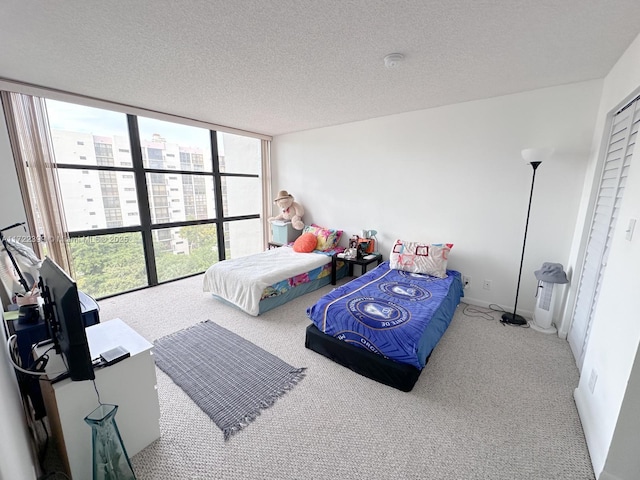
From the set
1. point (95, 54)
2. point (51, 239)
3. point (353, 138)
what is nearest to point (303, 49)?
Answer: point (95, 54)

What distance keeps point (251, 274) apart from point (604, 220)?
3222 millimetres

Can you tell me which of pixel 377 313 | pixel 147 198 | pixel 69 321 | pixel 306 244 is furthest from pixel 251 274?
pixel 69 321

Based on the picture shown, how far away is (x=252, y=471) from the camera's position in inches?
54.2

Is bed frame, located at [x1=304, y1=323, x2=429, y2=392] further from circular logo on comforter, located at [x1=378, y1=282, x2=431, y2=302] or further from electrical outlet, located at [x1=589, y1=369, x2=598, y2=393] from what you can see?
electrical outlet, located at [x1=589, y1=369, x2=598, y2=393]

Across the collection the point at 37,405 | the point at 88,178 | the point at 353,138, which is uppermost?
the point at 353,138

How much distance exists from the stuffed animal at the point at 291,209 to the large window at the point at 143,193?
30.3 inches

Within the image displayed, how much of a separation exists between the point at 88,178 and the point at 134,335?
103 inches

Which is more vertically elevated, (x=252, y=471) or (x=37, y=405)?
(x=37, y=405)

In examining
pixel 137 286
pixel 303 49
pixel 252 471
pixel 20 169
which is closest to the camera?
pixel 252 471

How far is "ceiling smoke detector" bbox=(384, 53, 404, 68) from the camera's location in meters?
1.96

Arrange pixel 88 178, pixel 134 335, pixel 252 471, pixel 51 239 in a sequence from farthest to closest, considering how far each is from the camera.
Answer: pixel 88 178, pixel 51 239, pixel 134 335, pixel 252 471

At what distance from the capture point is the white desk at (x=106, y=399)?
1.21 meters

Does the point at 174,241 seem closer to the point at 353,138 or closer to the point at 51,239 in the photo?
the point at 51,239

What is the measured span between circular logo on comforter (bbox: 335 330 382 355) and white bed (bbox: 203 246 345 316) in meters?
1.13
